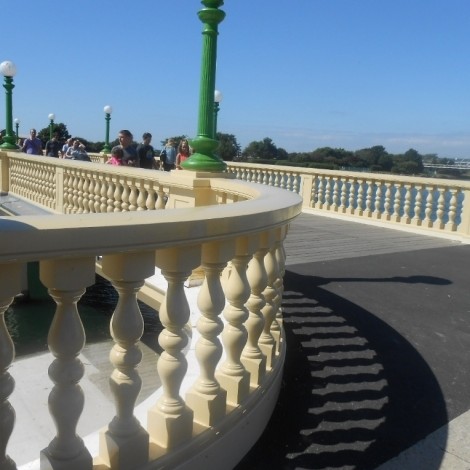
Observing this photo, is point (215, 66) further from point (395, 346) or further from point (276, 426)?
point (276, 426)

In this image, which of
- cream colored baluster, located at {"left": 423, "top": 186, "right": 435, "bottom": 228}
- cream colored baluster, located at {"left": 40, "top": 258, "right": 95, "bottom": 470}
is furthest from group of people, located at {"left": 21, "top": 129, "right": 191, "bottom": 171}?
cream colored baluster, located at {"left": 423, "top": 186, "right": 435, "bottom": 228}

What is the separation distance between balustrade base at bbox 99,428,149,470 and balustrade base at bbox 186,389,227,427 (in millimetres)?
436

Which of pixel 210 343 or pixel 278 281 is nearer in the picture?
pixel 210 343

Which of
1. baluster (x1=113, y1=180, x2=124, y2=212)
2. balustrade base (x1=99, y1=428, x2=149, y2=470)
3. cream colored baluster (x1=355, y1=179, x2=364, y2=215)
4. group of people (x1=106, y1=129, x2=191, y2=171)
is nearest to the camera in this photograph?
balustrade base (x1=99, y1=428, x2=149, y2=470)

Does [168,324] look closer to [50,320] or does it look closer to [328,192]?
[50,320]

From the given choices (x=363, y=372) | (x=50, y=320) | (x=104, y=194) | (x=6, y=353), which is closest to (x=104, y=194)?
(x=104, y=194)

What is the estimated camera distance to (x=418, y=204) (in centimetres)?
1095

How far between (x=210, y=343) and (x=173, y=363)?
0.87 ft

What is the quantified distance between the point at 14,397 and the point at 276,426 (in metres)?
4.67

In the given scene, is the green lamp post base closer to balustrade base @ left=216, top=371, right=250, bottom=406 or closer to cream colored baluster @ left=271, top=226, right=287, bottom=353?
cream colored baluster @ left=271, top=226, right=287, bottom=353

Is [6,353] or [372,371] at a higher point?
[6,353]

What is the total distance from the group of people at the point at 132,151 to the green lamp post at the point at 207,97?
1.29 feet

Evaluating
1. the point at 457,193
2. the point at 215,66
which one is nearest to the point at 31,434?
the point at 215,66

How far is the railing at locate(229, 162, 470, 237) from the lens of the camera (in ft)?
34.3
